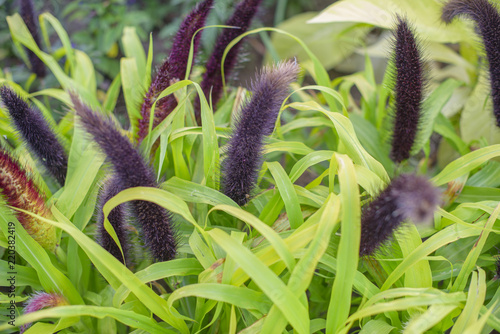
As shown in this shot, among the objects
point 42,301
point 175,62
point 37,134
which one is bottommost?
point 42,301

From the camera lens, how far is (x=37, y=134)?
1265 mm

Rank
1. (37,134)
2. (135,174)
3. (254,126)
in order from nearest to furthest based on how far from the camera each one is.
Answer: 1. (135,174)
2. (254,126)
3. (37,134)

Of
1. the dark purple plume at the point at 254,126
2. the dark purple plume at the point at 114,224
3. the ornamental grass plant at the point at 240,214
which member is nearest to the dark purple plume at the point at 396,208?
the ornamental grass plant at the point at 240,214

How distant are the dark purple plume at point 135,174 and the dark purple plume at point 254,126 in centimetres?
24

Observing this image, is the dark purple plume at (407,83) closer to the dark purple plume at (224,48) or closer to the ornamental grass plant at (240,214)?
the ornamental grass plant at (240,214)

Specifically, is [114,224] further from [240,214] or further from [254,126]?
[254,126]

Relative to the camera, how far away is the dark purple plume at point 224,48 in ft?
5.03

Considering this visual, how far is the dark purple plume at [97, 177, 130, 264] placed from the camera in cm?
113

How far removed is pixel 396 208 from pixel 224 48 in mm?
994

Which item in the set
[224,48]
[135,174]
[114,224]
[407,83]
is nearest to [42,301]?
[114,224]

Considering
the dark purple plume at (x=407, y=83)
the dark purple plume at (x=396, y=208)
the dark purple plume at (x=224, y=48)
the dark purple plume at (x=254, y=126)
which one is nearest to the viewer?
the dark purple plume at (x=396, y=208)

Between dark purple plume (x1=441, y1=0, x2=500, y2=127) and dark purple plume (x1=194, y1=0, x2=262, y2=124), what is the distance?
2.31ft

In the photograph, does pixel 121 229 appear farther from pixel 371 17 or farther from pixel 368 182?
pixel 371 17

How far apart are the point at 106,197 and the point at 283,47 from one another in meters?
1.85
